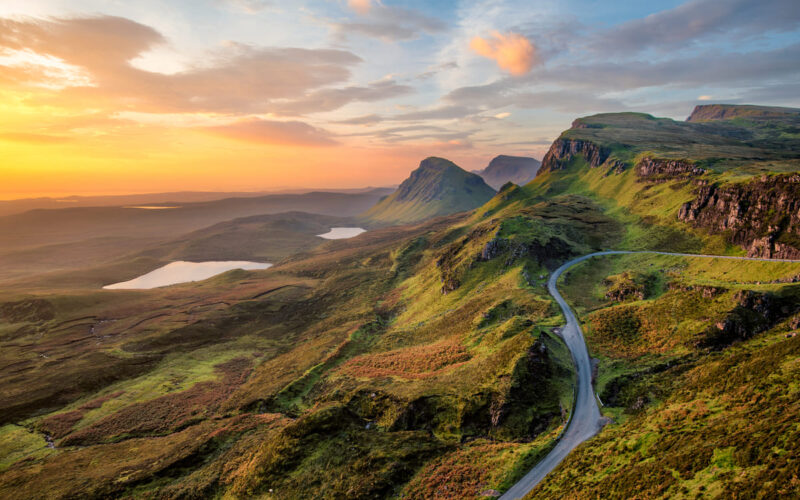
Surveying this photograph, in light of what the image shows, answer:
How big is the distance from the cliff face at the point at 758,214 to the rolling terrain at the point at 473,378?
1.88 feet

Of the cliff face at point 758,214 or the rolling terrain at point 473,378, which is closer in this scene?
the rolling terrain at point 473,378

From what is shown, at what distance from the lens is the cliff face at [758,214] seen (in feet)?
235

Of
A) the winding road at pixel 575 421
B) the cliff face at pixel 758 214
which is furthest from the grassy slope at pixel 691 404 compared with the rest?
the cliff face at pixel 758 214

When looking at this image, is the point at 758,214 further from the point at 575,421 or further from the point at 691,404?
the point at 575,421

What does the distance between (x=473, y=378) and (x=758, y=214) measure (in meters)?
89.7

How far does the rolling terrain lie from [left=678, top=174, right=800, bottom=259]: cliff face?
572 millimetres

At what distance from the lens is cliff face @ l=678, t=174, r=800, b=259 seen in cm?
7156

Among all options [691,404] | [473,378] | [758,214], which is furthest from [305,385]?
[758,214]

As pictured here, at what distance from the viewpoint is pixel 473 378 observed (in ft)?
168

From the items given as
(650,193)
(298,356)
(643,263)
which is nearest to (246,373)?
(298,356)

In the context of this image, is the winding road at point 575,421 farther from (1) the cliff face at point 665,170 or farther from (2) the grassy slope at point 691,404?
(1) the cliff face at point 665,170

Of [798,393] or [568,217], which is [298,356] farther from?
[568,217]

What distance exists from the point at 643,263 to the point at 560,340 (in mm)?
52862

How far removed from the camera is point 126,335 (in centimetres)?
11688
